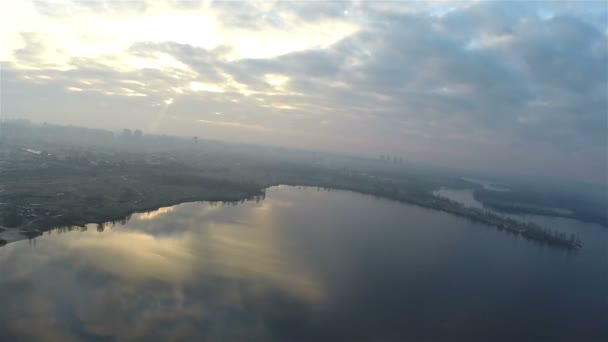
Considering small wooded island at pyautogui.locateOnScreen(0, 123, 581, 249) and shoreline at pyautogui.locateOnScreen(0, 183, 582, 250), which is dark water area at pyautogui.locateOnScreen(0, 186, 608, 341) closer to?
shoreline at pyautogui.locateOnScreen(0, 183, 582, 250)

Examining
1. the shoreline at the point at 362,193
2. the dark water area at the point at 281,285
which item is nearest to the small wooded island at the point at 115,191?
the shoreline at the point at 362,193

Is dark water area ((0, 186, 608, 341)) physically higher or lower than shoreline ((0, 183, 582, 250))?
lower

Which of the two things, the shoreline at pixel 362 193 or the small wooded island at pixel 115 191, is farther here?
the small wooded island at pixel 115 191

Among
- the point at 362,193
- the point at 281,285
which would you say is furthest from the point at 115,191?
the point at 362,193

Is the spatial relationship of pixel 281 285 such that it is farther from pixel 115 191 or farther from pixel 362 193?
pixel 362 193

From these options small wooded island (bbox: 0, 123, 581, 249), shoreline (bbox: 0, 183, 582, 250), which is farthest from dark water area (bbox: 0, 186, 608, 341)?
small wooded island (bbox: 0, 123, 581, 249)

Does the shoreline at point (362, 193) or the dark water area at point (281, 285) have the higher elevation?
the shoreline at point (362, 193)

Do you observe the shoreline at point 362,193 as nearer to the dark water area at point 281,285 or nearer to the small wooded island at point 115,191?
the small wooded island at point 115,191

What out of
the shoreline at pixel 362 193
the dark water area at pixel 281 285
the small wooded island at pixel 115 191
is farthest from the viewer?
the small wooded island at pixel 115 191

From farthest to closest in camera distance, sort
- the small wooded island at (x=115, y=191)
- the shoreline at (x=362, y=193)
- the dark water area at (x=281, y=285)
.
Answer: the small wooded island at (x=115, y=191) → the shoreline at (x=362, y=193) → the dark water area at (x=281, y=285)
